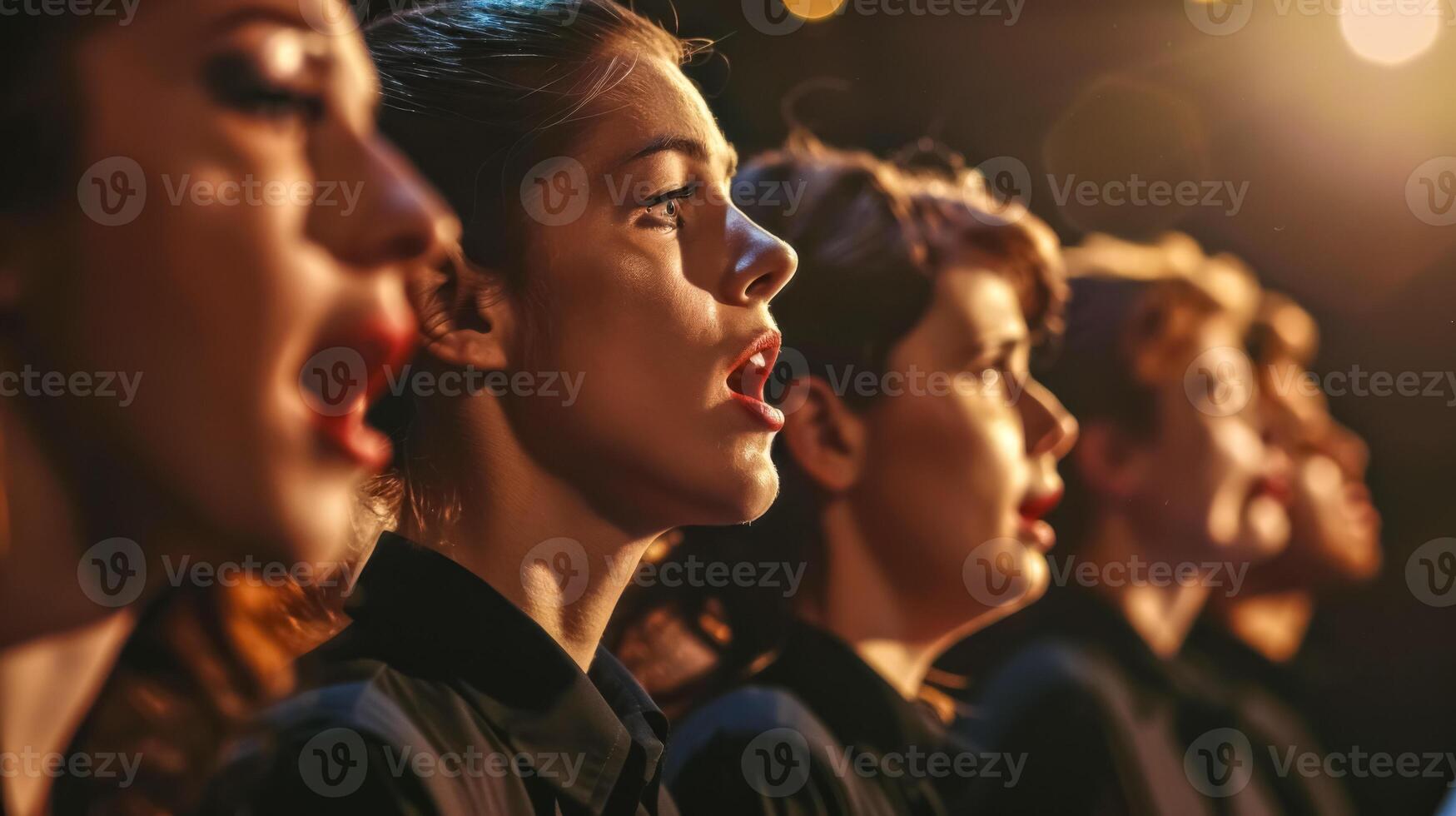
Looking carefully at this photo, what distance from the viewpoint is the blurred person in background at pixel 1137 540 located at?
1.49m

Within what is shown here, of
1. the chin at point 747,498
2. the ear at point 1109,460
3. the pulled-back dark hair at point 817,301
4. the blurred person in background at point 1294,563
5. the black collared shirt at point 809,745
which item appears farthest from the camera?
the blurred person in background at point 1294,563

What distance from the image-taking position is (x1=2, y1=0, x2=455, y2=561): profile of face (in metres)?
0.84

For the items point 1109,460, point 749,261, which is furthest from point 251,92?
point 1109,460

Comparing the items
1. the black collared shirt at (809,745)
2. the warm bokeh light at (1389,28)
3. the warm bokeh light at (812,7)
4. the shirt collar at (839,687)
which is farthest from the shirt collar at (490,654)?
the warm bokeh light at (1389,28)

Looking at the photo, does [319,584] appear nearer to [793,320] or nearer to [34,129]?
[34,129]

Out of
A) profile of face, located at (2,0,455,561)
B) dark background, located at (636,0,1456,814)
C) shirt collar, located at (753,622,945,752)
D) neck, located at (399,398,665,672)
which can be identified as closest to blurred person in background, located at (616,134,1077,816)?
shirt collar, located at (753,622,945,752)

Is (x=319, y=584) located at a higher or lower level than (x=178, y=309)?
lower

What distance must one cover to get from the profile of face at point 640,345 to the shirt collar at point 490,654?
13 cm

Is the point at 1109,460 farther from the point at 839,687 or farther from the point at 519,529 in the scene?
the point at 519,529

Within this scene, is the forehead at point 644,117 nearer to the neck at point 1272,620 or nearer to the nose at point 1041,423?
the nose at point 1041,423

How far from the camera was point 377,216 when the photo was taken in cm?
91

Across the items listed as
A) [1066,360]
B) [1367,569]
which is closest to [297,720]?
[1066,360]

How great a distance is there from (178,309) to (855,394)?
0.71 m

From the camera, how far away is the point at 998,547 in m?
1.39
